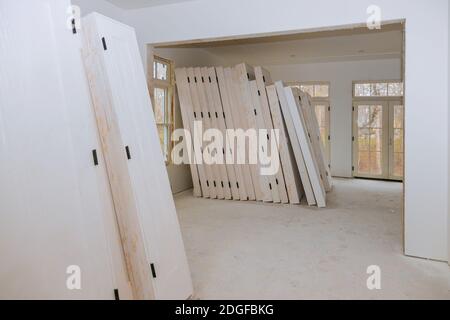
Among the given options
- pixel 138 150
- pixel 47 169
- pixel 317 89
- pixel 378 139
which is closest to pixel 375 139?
pixel 378 139

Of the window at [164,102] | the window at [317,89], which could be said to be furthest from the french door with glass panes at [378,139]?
the window at [164,102]

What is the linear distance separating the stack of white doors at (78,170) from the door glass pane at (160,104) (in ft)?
10.9

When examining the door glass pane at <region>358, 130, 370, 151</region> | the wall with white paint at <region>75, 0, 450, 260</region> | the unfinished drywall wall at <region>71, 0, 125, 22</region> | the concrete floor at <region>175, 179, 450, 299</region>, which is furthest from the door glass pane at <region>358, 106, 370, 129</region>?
the unfinished drywall wall at <region>71, 0, 125, 22</region>

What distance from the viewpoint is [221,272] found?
2822 mm

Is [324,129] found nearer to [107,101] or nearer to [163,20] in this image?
[163,20]

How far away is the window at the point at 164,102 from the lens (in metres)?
5.67

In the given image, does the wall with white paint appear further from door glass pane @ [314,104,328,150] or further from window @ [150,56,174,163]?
door glass pane @ [314,104,328,150]

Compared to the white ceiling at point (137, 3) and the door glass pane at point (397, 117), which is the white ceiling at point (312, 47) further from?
the door glass pane at point (397, 117)

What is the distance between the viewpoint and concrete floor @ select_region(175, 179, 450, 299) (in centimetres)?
252

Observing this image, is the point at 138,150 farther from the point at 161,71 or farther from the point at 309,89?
the point at 309,89

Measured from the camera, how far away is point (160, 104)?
19.0ft
